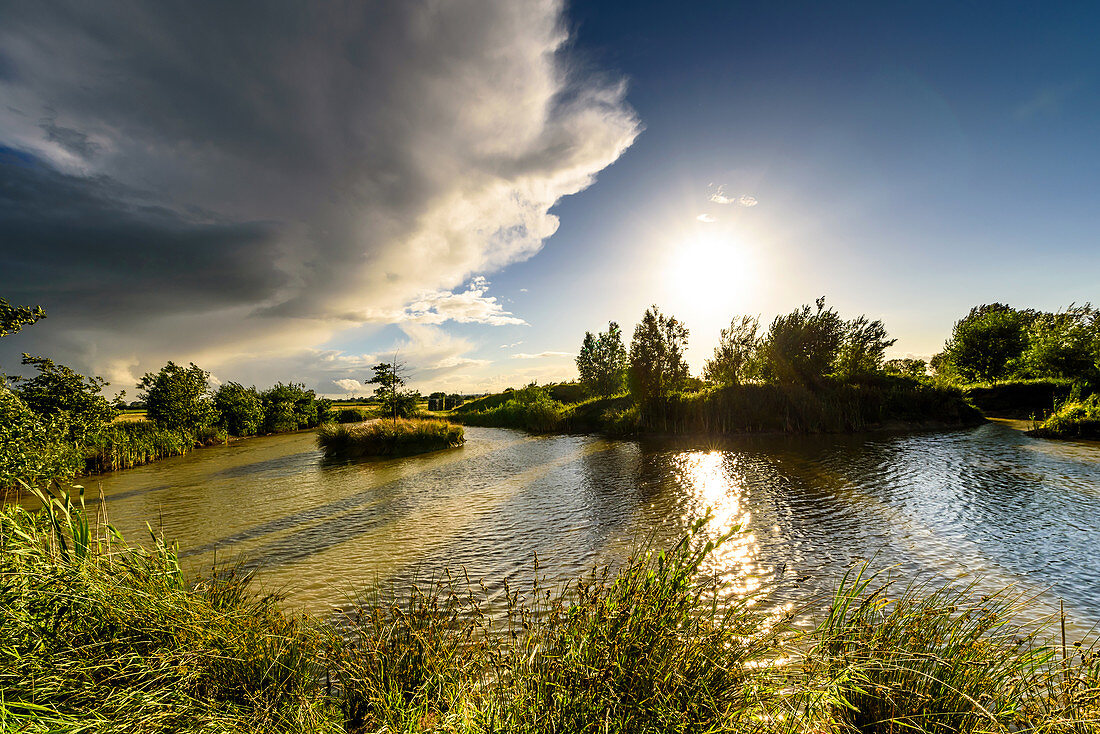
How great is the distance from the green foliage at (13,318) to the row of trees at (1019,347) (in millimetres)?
44322

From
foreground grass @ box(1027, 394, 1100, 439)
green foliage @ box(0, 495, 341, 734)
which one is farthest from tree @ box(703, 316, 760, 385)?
green foliage @ box(0, 495, 341, 734)

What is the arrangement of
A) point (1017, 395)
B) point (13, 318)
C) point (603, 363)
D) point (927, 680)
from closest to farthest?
1. point (927, 680)
2. point (13, 318)
3. point (1017, 395)
4. point (603, 363)

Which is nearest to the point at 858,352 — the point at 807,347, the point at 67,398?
the point at 807,347

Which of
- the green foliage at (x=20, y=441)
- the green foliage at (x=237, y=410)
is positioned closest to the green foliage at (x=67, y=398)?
the green foliage at (x=20, y=441)

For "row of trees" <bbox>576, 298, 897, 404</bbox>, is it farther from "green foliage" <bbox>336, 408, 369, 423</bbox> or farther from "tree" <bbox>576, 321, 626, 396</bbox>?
"green foliage" <bbox>336, 408, 369, 423</bbox>

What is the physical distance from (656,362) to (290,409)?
36427mm

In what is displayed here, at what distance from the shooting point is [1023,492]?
9320 millimetres

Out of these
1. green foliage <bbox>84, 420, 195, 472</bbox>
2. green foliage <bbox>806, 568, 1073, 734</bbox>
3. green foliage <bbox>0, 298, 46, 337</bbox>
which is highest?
green foliage <bbox>0, 298, 46, 337</bbox>

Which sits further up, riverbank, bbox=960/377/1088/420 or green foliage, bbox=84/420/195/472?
green foliage, bbox=84/420/195/472

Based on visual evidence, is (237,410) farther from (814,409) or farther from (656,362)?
(814,409)

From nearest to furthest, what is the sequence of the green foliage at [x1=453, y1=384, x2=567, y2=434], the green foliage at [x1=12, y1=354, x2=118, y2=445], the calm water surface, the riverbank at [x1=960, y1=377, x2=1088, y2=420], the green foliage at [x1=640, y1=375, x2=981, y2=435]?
the calm water surface
the green foliage at [x1=12, y1=354, x2=118, y2=445]
the green foliage at [x1=640, y1=375, x2=981, y2=435]
the riverbank at [x1=960, y1=377, x2=1088, y2=420]
the green foliage at [x1=453, y1=384, x2=567, y2=434]

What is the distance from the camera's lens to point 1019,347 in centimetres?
3794

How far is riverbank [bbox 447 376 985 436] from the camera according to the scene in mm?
21125

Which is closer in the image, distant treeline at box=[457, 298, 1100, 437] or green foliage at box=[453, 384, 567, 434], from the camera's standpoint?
distant treeline at box=[457, 298, 1100, 437]
